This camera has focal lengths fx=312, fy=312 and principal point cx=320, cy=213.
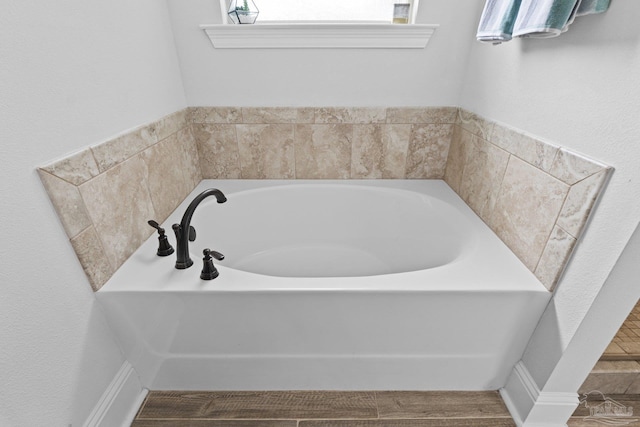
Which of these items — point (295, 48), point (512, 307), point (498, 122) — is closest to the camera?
point (512, 307)

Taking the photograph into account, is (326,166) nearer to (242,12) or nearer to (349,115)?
(349,115)

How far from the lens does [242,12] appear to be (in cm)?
142

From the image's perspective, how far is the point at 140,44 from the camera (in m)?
1.21

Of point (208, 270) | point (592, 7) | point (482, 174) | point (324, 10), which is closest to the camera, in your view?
point (592, 7)

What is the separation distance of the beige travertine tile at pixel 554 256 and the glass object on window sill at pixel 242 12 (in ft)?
4.86

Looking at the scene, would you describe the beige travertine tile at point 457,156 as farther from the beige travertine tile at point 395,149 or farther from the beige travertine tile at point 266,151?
the beige travertine tile at point 266,151

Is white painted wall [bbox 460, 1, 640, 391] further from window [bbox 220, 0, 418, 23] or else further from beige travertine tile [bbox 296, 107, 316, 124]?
beige travertine tile [bbox 296, 107, 316, 124]

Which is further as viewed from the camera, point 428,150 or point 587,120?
point 428,150

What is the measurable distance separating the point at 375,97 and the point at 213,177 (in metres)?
1.00

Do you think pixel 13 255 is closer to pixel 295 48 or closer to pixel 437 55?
pixel 295 48

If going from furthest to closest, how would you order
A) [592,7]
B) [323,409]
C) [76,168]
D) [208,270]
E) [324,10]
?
[324,10], [323,409], [208,270], [76,168], [592,7]

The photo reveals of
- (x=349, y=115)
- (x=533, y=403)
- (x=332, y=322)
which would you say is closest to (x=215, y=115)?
(x=349, y=115)

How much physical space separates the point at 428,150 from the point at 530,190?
0.73m

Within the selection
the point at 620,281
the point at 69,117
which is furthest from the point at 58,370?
the point at 620,281
